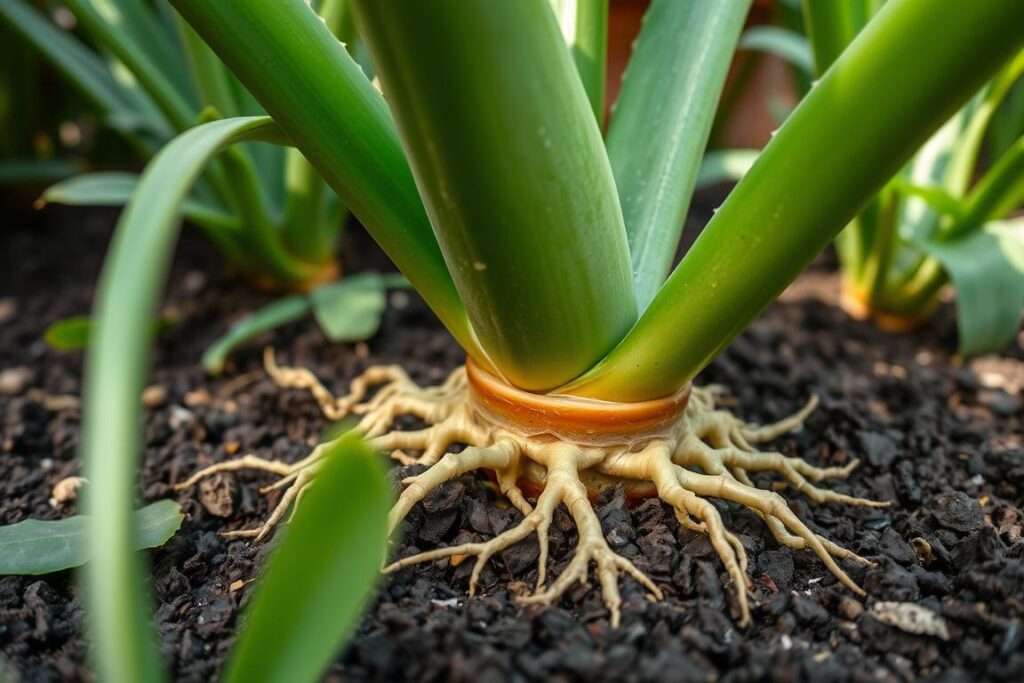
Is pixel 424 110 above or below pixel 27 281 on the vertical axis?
above

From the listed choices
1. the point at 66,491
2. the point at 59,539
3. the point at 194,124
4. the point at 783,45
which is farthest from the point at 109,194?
the point at 783,45

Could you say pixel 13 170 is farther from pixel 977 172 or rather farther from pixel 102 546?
pixel 977 172

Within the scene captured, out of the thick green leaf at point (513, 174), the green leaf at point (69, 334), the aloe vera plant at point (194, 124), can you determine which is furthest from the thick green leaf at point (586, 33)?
the green leaf at point (69, 334)

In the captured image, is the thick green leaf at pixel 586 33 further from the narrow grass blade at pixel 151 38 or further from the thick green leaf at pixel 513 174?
the narrow grass blade at pixel 151 38

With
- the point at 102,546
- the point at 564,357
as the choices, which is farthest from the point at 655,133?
the point at 102,546

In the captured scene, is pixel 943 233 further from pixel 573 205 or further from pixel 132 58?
pixel 132 58

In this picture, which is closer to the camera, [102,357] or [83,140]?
[102,357]

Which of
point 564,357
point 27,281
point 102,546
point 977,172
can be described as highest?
point 102,546
